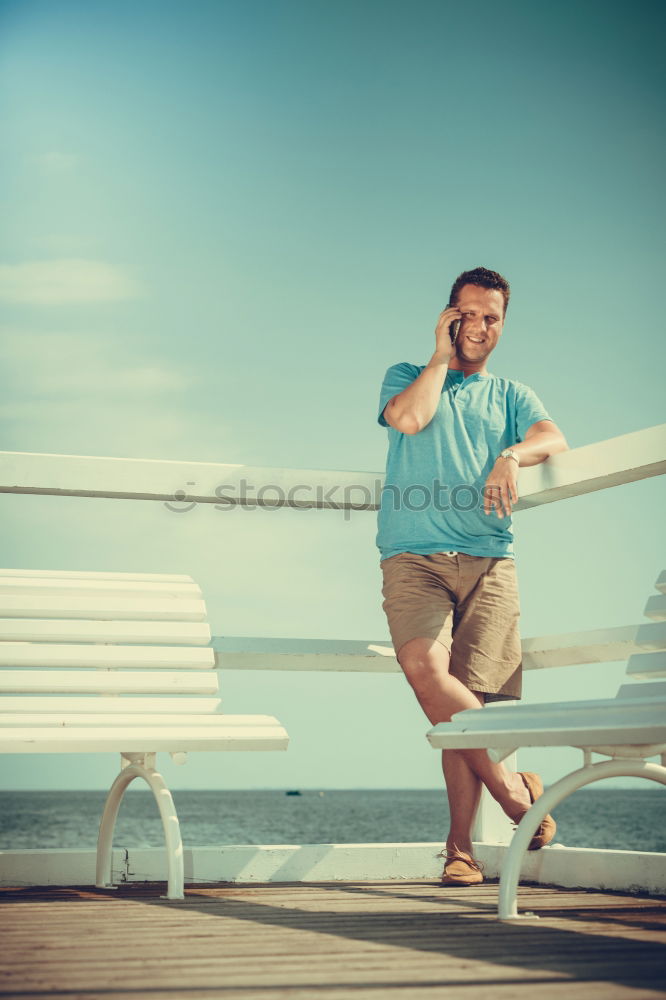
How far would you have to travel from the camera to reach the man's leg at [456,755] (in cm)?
273

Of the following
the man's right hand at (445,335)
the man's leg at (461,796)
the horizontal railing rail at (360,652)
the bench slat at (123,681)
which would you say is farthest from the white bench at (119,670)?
the man's right hand at (445,335)

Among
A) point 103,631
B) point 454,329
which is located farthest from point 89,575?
point 454,329

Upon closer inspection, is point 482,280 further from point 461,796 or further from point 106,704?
point 106,704

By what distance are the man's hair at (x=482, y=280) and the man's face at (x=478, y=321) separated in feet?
0.04

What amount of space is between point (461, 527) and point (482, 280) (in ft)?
2.27

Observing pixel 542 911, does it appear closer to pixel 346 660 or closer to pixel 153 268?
pixel 346 660

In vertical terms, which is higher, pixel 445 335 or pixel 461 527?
pixel 445 335

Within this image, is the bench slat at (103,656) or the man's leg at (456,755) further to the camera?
the bench slat at (103,656)

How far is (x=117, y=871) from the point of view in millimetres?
2963

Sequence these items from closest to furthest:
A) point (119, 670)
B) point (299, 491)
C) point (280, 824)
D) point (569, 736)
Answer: point (569, 736)
point (119, 670)
point (299, 491)
point (280, 824)

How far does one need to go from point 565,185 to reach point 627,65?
5.05m

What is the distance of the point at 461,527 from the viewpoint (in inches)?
117

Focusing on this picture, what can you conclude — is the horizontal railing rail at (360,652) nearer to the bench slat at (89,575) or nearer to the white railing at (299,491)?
the white railing at (299,491)

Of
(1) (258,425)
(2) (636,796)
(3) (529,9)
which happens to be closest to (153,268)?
(1) (258,425)
